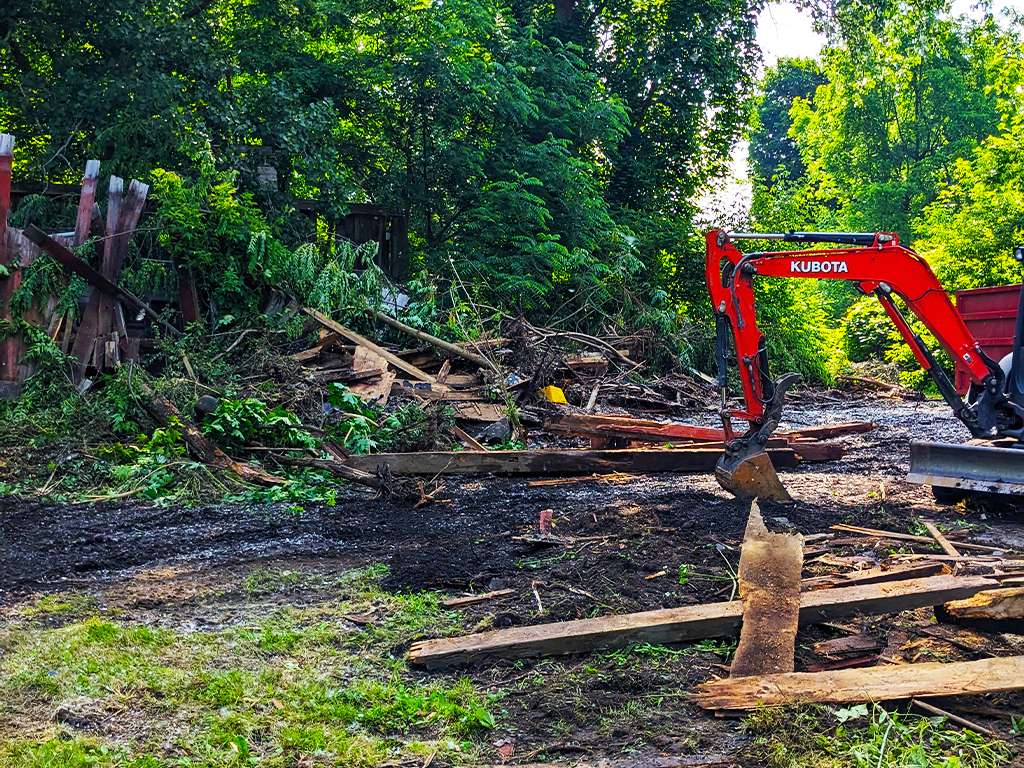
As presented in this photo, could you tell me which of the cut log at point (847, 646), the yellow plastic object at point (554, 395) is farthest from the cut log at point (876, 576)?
the yellow plastic object at point (554, 395)

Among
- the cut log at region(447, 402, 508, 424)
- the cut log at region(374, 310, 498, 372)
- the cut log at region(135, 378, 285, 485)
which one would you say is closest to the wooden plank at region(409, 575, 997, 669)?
the cut log at region(135, 378, 285, 485)

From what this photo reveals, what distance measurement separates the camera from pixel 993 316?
8805 mm

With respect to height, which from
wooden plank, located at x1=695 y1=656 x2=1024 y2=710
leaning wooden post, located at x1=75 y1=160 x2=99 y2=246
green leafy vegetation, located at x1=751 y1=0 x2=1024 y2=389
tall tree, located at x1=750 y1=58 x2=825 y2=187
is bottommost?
wooden plank, located at x1=695 y1=656 x2=1024 y2=710

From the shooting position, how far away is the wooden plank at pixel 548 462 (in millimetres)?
9055

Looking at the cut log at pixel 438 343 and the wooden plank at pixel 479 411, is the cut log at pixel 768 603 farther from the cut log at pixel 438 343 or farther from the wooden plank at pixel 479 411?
the cut log at pixel 438 343

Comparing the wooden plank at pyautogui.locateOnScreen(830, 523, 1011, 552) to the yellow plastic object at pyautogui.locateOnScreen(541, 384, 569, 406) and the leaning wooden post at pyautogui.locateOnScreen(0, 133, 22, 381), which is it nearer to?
the yellow plastic object at pyautogui.locateOnScreen(541, 384, 569, 406)

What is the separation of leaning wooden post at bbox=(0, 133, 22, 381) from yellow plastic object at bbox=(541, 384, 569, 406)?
6.07 metres

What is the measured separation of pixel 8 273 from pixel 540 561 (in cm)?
694

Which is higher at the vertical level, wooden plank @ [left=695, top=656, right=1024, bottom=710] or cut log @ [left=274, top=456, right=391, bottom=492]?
cut log @ [left=274, top=456, right=391, bottom=492]

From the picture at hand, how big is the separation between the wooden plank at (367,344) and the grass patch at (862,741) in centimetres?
802

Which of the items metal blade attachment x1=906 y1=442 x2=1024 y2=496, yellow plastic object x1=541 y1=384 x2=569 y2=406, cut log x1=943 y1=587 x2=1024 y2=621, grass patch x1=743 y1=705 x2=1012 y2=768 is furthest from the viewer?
yellow plastic object x1=541 y1=384 x2=569 y2=406

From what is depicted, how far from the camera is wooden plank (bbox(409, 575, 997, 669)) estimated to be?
14.7ft

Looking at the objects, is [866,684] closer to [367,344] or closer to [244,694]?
[244,694]

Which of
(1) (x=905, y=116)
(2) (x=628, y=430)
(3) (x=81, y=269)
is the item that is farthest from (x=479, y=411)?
(1) (x=905, y=116)
